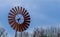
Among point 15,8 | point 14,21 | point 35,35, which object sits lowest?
point 35,35

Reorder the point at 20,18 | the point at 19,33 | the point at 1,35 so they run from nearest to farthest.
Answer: the point at 20,18 → the point at 19,33 → the point at 1,35

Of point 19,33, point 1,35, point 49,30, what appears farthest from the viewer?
point 49,30

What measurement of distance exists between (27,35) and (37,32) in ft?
2.84

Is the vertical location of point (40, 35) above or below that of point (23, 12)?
below

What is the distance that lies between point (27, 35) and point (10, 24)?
2.66 metres

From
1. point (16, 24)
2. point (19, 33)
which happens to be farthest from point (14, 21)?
point (19, 33)

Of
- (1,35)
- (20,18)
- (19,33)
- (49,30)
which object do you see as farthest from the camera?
(49,30)

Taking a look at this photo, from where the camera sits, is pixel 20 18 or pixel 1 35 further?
pixel 1 35

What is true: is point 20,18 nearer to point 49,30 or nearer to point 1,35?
point 1,35

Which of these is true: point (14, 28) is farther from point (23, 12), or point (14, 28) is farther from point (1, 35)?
point (1, 35)

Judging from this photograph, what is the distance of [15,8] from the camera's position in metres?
13.1

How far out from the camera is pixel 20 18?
1283 centimetres

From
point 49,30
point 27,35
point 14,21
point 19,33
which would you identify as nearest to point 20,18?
point 14,21

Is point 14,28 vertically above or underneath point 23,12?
underneath
